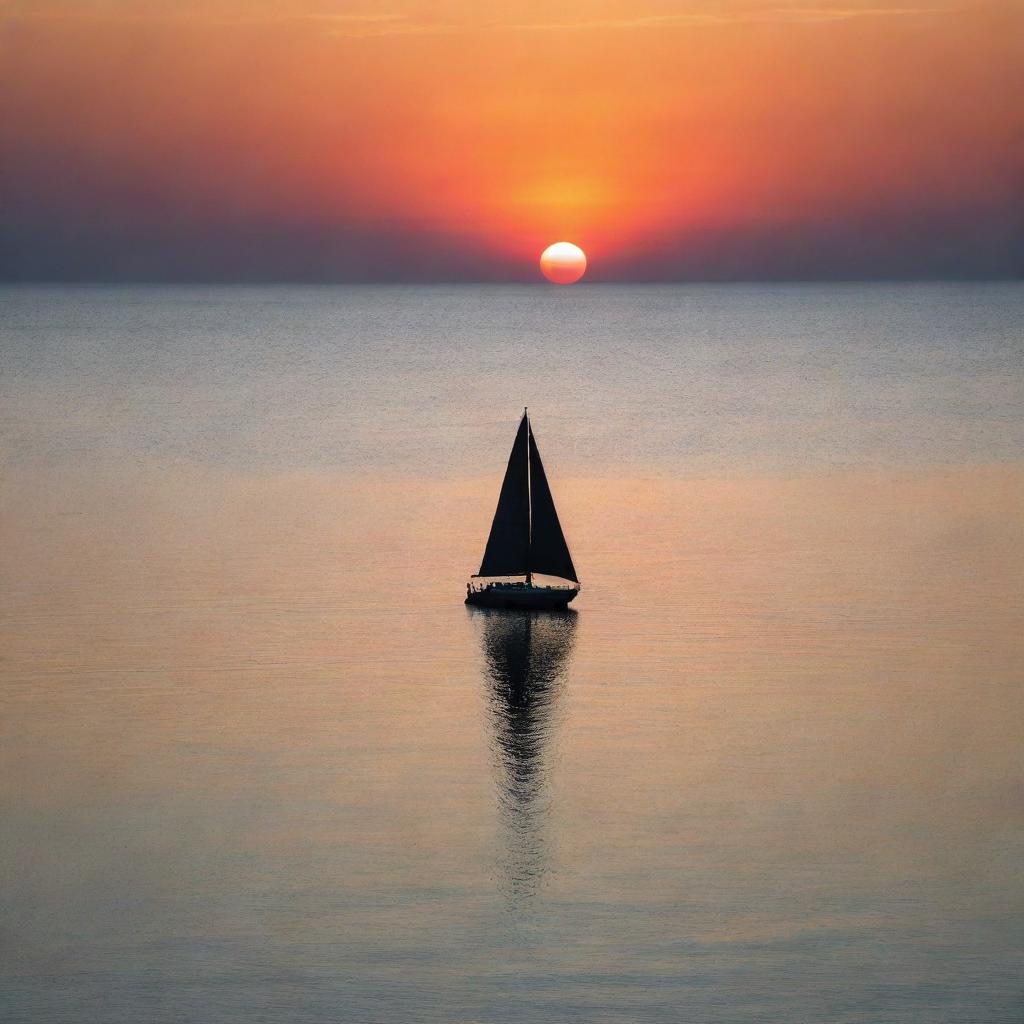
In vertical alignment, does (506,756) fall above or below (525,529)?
below

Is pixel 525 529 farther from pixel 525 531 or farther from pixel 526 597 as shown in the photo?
pixel 526 597

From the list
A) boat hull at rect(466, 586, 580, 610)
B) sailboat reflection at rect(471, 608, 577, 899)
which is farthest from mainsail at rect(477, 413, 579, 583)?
sailboat reflection at rect(471, 608, 577, 899)

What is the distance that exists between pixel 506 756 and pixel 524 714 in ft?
9.12

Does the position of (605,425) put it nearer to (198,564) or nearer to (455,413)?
(455,413)

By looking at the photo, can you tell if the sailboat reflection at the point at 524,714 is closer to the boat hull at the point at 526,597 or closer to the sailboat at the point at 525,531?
the boat hull at the point at 526,597

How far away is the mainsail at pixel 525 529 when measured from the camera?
45750 mm

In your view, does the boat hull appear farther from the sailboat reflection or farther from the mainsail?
the mainsail

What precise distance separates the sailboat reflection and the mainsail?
1.82 metres

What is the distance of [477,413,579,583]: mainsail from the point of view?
45750 millimetres

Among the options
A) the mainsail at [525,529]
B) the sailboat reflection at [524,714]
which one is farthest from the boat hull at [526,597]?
the mainsail at [525,529]

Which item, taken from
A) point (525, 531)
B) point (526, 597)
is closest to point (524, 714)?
point (526, 597)

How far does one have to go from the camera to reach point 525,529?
45.9 metres

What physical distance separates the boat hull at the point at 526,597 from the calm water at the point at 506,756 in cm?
48

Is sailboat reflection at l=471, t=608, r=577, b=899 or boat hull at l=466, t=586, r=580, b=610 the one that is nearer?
sailboat reflection at l=471, t=608, r=577, b=899
